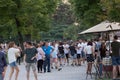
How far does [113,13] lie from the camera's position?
18078 mm

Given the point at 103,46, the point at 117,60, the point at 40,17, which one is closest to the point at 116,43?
the point at 117,60

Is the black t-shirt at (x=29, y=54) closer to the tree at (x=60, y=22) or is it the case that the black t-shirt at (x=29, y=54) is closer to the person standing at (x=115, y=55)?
the person standing at (x=115, y=55)

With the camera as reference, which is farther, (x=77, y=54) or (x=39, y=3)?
(x=39, y=3)

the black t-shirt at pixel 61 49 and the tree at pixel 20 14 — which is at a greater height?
the tree at pixel 20 14

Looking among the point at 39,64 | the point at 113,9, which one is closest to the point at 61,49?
the point at 39,64

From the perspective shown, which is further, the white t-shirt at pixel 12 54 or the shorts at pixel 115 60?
the white t-shirt at pixel 12 54

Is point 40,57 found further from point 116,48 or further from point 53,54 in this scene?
point 116,48

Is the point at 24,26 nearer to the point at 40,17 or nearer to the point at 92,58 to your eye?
the point at 40,17

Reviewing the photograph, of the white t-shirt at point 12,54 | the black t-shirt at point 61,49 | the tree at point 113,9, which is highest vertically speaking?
the tree at point 113,9

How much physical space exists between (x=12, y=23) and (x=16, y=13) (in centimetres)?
147

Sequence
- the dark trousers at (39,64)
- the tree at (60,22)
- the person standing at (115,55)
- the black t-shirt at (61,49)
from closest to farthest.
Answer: the person standing at (115,55) → the dark trousers at (39,64) → the black t-shirt at (61,49) → the tree at (60,22)

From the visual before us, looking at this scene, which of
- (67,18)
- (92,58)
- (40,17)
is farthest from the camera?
(67,18)

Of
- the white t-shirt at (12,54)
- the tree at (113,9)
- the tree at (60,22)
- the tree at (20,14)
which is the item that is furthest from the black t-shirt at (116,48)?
the tree at (60,22)

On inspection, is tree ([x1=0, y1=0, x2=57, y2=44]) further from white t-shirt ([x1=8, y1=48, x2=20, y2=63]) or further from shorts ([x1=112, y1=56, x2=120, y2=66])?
shorts ([x1=112, y1=56, x2=120, y2=66])
